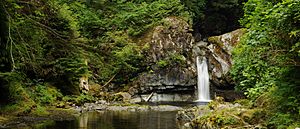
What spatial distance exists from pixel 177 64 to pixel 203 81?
2457 mm

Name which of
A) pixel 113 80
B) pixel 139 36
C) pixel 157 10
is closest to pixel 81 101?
pixel 113 80

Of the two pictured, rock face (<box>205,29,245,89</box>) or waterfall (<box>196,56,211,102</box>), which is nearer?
rock face (<box>205,29,245,89</box>)

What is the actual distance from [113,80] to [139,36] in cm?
469

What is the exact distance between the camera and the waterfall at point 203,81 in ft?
90.0

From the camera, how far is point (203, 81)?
2773 centimetres

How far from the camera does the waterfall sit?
27.4m

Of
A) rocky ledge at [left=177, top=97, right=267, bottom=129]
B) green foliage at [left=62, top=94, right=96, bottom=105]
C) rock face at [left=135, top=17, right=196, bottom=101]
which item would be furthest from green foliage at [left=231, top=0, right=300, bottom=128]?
rock face at [left=135, top=17, right=196, bottom=101]

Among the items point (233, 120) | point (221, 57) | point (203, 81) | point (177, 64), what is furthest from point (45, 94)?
point (221, 57)

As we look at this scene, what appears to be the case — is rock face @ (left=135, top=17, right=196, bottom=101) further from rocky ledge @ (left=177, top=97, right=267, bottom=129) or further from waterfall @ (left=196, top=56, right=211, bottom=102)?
rocky ledge @ (left=177, top=97, right=267, bottom=129)

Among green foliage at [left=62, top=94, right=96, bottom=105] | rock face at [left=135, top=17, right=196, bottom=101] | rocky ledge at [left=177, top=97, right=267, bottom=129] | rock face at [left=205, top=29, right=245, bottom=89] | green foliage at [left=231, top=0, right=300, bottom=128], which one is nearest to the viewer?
green foliage at [left=231, top=0, right=300, bottom=128]

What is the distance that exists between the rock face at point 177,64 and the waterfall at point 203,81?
1.08ft

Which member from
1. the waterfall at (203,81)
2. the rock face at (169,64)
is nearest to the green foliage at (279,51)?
the rock face at (169,64)

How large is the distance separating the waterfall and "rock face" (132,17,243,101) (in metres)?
0.33

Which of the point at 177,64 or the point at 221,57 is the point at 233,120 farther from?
the point at 177,64
